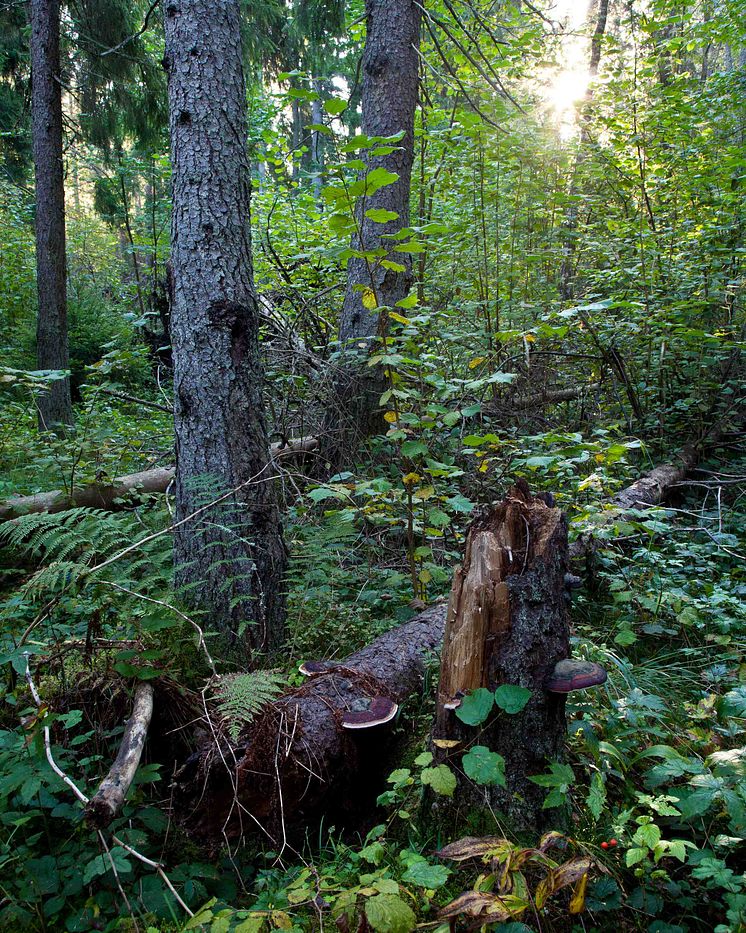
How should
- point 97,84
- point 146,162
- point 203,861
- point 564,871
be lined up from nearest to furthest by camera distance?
point 564,871, point 203,861, point 97,84, point 146,162

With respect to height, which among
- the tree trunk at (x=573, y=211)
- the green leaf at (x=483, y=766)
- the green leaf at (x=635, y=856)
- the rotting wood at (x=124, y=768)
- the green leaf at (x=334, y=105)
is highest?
the tree trunk at (x=573, y=211)

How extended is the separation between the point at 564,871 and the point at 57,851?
71.3 inches

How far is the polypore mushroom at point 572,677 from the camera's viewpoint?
6.34 ft

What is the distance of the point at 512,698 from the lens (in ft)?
6.40

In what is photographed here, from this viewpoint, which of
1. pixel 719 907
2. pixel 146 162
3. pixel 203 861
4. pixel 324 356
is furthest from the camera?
pixel 146 162

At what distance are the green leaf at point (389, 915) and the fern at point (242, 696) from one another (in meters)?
0.86

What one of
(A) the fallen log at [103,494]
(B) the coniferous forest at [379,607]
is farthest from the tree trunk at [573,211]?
(A) the fallen log at [103,494]

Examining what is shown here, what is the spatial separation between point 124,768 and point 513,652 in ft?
4.57

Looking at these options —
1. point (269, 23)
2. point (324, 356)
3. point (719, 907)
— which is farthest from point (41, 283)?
point (719, 907)

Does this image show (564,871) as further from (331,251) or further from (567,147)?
(567,147)

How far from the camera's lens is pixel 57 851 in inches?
84.2

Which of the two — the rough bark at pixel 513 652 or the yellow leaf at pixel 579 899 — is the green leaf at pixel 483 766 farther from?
the yellow leaf at pixel 579 899

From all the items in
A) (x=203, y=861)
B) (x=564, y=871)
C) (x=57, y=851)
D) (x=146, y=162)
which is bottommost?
(x=203, y=861)

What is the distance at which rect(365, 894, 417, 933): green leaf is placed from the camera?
1.62 metres
